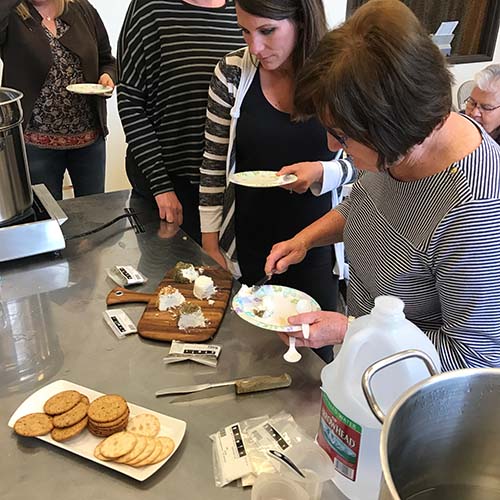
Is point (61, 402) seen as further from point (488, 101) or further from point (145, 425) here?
point (488, 101)

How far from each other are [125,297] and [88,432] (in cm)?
39

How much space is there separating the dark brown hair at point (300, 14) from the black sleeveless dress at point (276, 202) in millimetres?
156

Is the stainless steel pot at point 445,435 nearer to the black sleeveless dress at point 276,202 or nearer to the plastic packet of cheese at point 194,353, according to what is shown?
the plastic packet of cheese at point 194,353

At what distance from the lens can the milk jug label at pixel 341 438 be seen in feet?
2.40

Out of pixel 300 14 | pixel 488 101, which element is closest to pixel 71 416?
pixel 300 14

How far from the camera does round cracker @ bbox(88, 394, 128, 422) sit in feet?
2.85

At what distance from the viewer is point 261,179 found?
4.70ft

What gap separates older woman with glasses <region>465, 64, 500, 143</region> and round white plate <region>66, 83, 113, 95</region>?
166 cm

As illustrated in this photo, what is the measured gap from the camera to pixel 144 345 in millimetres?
1101

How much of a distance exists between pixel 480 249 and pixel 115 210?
1.12 metres

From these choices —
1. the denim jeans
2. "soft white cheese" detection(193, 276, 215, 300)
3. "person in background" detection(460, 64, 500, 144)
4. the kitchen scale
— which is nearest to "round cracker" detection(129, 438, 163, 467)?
"soft white cheese" detection(193, 276, 215, 300)

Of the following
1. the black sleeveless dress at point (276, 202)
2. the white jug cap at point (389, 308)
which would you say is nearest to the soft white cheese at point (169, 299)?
the black sleeveless dress at point (276, 202)

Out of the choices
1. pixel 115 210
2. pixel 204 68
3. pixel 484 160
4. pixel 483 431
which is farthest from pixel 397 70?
pixel 115 210

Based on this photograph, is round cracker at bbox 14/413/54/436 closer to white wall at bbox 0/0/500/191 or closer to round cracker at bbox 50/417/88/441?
round cracker at bbox 50/417/88/441
